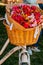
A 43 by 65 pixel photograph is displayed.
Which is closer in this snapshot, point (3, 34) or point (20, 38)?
point (20, 38)

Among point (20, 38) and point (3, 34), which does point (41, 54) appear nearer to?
point (3, 34)

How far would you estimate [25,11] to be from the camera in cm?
237

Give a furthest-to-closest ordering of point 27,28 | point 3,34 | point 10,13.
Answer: point 3,34
point 10,13
point 27,28

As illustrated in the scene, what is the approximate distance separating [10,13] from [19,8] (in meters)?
0.11

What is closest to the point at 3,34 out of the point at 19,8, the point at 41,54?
the point at 41,54

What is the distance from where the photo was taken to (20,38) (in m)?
2.31

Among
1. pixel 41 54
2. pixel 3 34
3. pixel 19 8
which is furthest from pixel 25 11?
pixel 3 34

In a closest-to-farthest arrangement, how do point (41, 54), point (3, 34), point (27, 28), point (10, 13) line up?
point (27, 28)
point (10, 13)
point (41, 54)
point (3, 34)

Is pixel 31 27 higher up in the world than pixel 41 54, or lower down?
higher up

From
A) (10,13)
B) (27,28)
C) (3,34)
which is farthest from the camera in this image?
(3,34)

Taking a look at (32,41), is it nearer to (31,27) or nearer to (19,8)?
(31,27)

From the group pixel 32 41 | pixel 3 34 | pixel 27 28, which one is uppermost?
pixel 27 28

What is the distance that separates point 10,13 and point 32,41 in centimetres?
36

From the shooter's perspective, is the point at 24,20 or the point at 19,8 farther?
the point at 19,8
